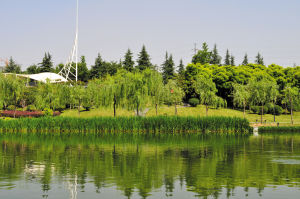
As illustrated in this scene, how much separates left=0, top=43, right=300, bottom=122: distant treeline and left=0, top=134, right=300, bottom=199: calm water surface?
28.6 metres

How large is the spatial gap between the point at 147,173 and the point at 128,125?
2952cm

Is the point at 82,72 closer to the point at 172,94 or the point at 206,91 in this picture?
the point at 172,94

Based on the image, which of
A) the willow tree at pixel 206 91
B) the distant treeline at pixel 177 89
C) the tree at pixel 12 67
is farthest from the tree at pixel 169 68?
the tree at pixel 12 67

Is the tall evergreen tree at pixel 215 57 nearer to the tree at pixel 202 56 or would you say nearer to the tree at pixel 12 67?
the tree at pixel 202 56

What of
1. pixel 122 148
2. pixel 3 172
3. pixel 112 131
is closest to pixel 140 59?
pixel 112 131

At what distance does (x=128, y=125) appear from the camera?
47906 millimetres

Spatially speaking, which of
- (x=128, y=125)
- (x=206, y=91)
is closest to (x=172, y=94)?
(x=206, y=91)

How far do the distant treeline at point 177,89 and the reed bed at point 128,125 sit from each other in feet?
24.3

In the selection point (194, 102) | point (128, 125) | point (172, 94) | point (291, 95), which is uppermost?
point (172, 94)

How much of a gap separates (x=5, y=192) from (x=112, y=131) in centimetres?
3400

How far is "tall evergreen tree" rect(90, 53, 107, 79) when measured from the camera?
116438mm

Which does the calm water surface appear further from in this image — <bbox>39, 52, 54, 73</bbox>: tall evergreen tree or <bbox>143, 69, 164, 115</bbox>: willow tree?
<bbox>39, 52, 54, 73</bbox>: tall evergreen tree

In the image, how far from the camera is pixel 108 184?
15852mm

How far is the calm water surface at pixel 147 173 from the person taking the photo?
47.3ft
